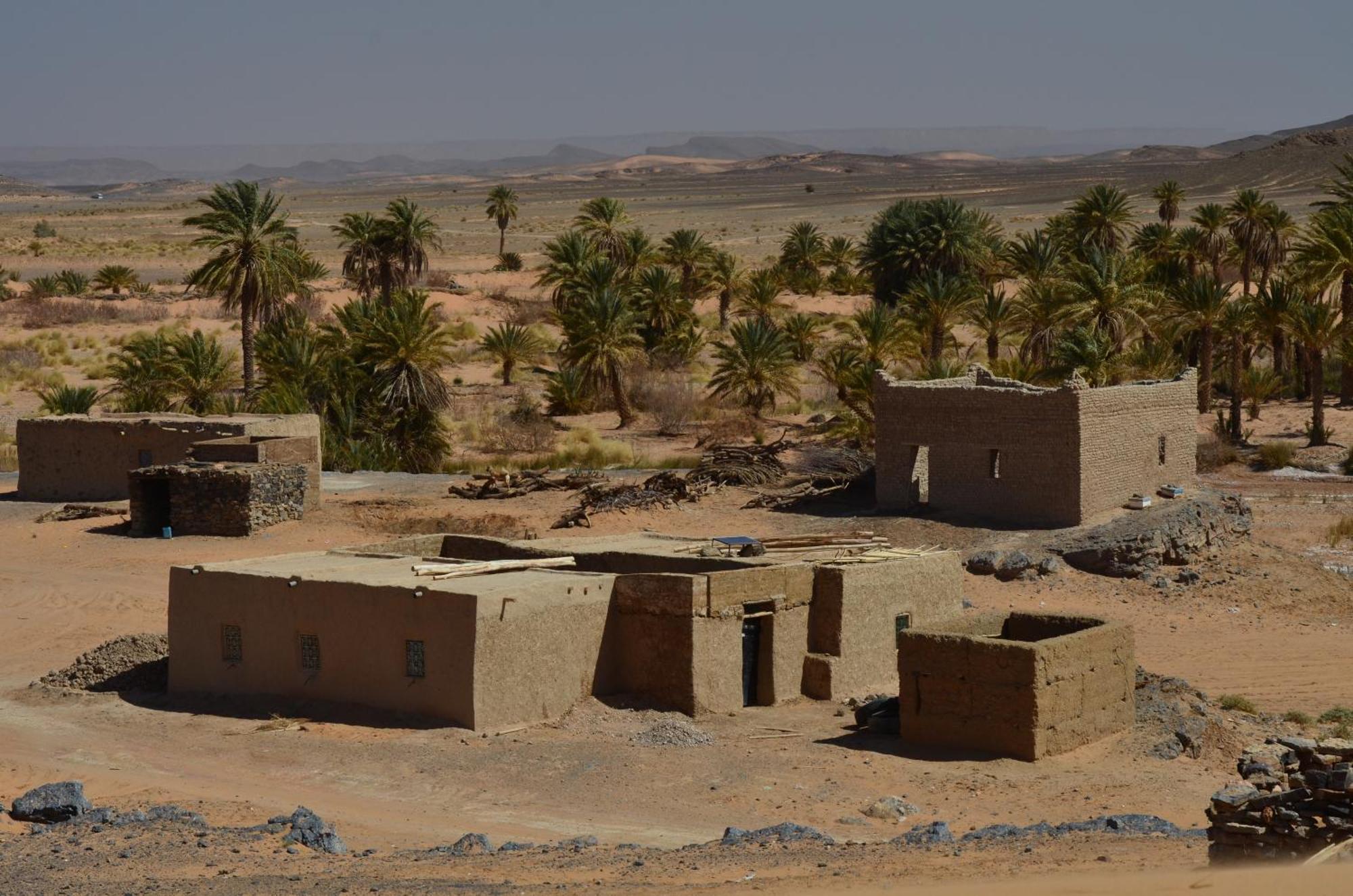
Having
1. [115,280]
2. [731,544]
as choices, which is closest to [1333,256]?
[731,544]

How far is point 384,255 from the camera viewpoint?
2180 inches

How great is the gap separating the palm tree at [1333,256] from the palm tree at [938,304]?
7.68m

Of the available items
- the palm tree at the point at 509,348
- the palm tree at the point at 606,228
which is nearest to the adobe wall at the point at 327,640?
the palm tree at the point at 509,348

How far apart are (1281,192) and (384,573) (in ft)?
397

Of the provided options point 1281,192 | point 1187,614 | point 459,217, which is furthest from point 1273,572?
point 459,217

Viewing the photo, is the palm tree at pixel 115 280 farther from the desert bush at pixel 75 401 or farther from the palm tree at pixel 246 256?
the desert bush at pixel 75 401

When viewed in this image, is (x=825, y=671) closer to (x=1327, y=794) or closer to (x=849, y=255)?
(x=1327, y=794)

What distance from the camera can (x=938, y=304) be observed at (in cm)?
4266

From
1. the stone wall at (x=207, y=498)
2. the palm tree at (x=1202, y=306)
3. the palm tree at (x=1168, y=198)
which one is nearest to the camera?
the stone wall at (x=207, y=498)

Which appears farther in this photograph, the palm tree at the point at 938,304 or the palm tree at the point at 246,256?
the palm tree at the point at 246,256

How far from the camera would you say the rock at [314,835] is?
14852 millimetres

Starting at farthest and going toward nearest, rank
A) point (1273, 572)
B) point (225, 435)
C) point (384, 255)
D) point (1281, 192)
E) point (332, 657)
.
A: point (1281, 192)
point (384, 255)
point (225, 435)
point (1273, 572)
point (332, 657)

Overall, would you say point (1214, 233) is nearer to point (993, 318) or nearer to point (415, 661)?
point (993, 318)

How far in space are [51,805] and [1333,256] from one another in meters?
33.1
